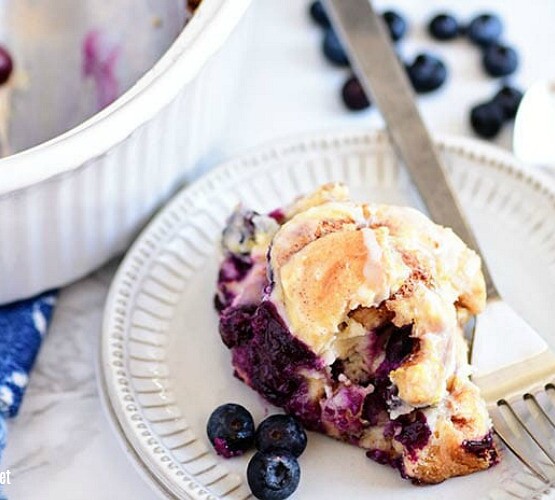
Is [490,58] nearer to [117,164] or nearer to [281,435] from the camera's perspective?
[117,164]

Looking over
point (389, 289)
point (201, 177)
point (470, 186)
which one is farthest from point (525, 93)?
point (389, 289)

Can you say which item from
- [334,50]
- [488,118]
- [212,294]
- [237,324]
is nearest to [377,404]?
[237,324]

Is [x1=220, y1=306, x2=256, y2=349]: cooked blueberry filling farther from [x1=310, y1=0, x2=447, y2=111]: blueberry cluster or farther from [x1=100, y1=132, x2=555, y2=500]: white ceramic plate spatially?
[x1=310, y1=0, x2=447, y2=111]: blueberry cluster

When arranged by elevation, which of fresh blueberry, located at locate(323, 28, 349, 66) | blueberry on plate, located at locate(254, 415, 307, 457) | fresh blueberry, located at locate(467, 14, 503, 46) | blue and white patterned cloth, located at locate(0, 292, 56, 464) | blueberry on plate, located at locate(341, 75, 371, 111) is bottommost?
blue and white patterned cloth, located at locate(0, 292, 56, 464)

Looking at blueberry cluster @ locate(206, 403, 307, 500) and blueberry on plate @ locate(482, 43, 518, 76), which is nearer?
blueberry cluster @ locate(206, 403, 307, 500)

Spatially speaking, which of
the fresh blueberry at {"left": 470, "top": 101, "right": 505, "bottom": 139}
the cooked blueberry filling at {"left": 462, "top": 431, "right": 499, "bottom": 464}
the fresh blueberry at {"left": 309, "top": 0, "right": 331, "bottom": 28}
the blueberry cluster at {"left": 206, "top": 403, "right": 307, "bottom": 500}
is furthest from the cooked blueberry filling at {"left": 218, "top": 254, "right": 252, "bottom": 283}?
the fresh blueberry at {"left": 309, "top": 0, "right": 331, "bottom": 28}
